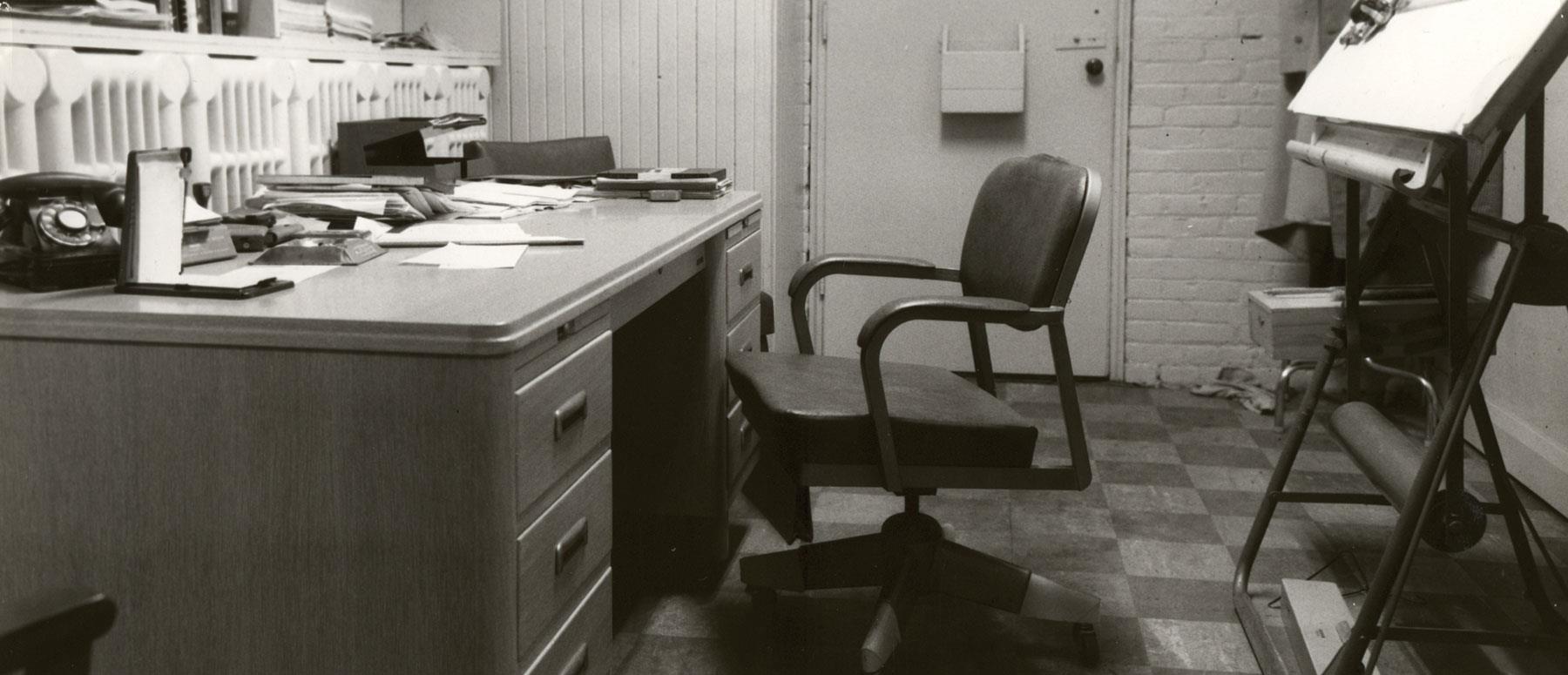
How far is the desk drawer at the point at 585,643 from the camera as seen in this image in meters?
1.68

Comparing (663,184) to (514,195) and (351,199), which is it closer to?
(514,195)

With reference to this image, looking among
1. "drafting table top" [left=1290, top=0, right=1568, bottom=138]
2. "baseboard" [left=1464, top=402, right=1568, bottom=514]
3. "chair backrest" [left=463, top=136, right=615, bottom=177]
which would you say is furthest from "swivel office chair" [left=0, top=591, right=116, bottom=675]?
"baseboard" [left=1464, top=402, right=1568, bottom=514]

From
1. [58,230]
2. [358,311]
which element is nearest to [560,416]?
[358,311]

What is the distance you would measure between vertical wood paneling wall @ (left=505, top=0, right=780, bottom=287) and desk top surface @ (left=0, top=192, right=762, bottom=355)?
2.39m

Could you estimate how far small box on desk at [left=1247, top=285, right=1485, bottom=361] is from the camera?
2.60m

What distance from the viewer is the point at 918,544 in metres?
2.41

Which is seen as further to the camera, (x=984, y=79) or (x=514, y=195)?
(x=984, y=79)

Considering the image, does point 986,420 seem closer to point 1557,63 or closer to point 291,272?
point 1557,63

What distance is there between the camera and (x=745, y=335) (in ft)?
9.55

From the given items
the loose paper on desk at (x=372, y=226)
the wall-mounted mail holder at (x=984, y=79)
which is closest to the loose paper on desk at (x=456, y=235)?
the loose paper on desk at (x=372, y=226)

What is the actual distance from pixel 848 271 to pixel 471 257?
0.89 meters

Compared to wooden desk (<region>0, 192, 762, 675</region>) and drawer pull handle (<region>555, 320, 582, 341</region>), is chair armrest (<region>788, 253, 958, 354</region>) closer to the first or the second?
drawer pull handle (<region>555, 320, 582, 341</region>)

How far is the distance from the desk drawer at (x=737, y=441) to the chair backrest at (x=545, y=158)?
99cm

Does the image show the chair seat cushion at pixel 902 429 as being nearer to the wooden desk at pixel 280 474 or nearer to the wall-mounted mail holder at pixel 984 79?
the wooden desk at pixel 280 474
